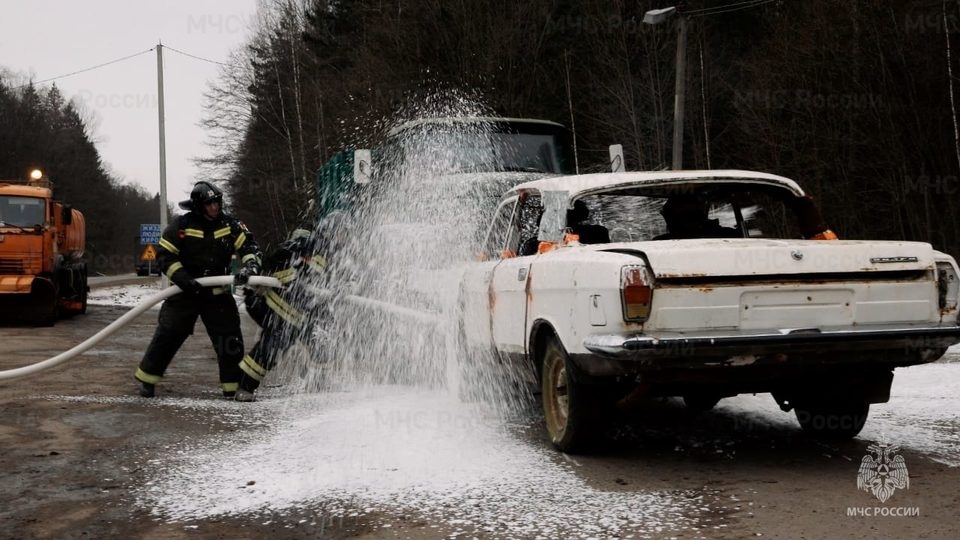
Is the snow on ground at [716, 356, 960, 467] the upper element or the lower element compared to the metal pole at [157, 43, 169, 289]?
lower

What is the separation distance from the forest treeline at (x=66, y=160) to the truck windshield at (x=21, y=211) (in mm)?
38471

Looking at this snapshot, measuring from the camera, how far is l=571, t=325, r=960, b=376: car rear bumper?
465 cm

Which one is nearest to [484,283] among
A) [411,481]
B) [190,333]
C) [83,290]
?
[411,481]

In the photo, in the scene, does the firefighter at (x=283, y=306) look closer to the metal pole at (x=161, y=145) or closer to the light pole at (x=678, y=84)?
the light pole at (x=678, y=84)

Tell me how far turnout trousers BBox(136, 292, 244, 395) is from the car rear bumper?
4.22 metres

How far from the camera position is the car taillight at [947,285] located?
4.98 m

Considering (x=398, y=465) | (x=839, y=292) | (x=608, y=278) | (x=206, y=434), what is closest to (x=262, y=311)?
(x=206, y=434)

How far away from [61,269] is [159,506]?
15.6 metres

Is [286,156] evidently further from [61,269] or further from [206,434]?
[206,434]

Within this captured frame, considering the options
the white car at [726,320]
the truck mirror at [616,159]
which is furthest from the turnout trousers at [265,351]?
the truck mirror at [616,159]

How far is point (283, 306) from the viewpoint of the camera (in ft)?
27.6

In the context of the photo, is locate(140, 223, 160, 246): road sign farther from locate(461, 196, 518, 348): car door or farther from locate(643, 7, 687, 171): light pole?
locate(461, 196, 518, 348): car door

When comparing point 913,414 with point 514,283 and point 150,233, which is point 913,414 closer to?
point 514,283

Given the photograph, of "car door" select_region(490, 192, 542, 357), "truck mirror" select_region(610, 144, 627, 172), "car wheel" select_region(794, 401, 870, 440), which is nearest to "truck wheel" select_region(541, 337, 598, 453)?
"car door" select_region(490, 192, 542, 357)
